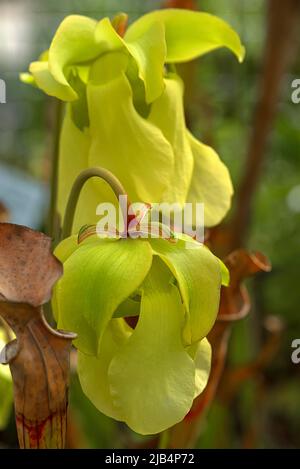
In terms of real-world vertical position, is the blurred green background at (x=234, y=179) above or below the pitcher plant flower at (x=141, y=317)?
below

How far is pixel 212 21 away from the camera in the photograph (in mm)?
551

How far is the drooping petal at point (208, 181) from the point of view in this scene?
0.58 metres

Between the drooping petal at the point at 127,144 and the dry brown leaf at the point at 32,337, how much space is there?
0.11 metres

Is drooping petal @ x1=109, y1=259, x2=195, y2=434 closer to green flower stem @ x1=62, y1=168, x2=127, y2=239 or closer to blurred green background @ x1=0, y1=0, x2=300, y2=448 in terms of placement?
green flower stem @ x1=62, y1=168, x2=127, y2=239

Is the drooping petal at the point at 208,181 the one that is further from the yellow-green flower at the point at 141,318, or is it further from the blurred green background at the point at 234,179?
the blurred green background at the point at 234,179

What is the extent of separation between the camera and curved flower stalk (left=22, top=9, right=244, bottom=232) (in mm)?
523

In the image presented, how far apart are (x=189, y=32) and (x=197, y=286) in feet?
0.63

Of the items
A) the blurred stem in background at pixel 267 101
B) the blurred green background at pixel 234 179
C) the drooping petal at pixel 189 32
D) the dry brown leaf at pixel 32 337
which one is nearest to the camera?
the dry brown leaf at pixel 32 337

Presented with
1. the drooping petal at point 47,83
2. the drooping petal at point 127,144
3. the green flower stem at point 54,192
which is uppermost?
the drooping petal at point 47,83

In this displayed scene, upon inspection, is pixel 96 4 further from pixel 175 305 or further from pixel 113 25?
pixel 175 305

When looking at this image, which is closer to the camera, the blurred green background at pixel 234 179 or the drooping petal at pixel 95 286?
the drooping petal at pixel 95 286

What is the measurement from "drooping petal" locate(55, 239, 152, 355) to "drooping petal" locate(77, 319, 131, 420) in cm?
1

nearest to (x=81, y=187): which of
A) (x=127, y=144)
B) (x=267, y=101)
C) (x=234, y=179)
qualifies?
(x=127, y=144)

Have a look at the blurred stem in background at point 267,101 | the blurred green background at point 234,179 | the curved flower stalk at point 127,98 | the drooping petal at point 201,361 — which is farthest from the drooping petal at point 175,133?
the blurred stem in background at point 267,101
